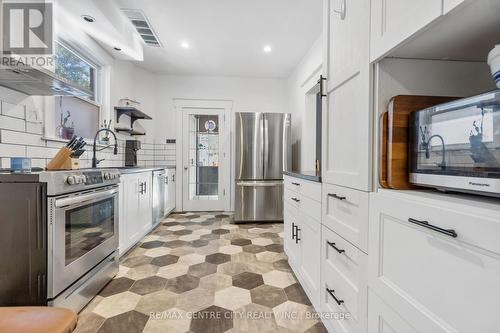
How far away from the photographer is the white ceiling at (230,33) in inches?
94.2

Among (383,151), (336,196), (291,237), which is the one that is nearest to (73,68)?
(291,237)

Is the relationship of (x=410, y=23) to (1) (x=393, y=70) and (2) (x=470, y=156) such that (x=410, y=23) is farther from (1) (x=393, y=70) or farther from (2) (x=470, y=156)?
(2) (x=470, y=156)

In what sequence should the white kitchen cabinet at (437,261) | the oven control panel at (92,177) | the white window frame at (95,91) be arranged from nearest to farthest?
the white kitchen cabinet at (437,261)
the oven control panel at (92,177)
the white window frame at (95,91)

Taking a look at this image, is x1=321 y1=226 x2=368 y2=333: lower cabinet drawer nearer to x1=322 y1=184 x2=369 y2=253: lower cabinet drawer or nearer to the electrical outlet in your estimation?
x1=322 y1=184 x2=369 y2=253: lower cabinet drawer

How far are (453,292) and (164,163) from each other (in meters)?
4.41

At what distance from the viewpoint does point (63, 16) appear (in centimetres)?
225

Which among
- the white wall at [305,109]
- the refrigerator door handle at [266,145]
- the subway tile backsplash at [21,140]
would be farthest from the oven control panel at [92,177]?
the white wall at [305,109]

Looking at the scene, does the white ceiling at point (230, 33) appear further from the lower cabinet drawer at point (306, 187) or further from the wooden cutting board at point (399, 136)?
the wooden cutting board at point (399, 136)

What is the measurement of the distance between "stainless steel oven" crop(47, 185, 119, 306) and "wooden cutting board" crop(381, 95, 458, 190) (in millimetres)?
1708

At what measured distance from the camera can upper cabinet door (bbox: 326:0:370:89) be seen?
1.03m

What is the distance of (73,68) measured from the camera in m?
2.69

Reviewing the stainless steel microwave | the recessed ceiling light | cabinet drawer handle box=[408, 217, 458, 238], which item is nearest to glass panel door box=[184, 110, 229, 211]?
the recessed ceiling light

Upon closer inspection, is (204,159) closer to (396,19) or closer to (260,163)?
(260,163)

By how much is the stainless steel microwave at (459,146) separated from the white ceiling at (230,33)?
6.95ft
